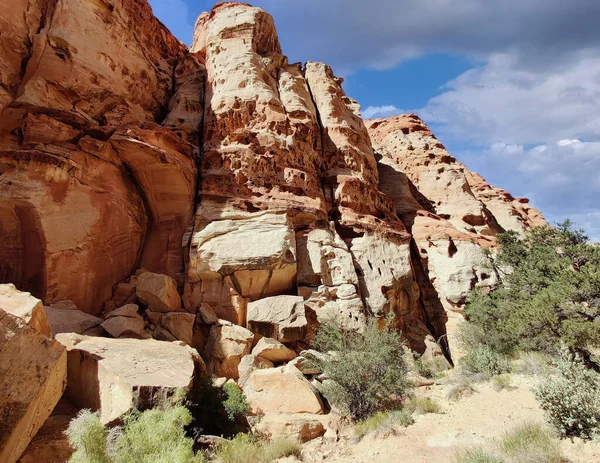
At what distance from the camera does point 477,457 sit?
5676 mm

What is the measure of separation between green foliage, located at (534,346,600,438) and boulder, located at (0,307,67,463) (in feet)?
29.1

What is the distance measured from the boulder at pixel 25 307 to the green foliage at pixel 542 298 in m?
12.7

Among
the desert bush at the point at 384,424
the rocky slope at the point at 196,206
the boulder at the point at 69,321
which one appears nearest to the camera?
the desert bush at the point at 384,424

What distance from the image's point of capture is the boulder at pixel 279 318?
534 inches

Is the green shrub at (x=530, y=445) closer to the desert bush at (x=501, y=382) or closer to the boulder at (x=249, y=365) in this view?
the desert bush at (x=501, y=382)

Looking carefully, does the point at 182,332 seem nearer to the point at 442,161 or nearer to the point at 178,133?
the point at 178,133

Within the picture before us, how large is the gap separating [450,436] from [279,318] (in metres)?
7.34

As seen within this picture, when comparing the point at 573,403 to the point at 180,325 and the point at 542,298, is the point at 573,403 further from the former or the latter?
the point at 180,325

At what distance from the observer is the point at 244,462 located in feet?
23.0

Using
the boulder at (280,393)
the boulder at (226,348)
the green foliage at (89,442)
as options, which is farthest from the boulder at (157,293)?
the green foliage at (89,442)

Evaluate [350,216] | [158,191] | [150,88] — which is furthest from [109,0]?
[350,216]

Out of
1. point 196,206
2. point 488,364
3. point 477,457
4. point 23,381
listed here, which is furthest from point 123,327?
point 488,364

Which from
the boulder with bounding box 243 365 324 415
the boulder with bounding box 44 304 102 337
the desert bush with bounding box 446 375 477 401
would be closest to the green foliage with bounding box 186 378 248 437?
the boulder with bounding box 243 365 324 415

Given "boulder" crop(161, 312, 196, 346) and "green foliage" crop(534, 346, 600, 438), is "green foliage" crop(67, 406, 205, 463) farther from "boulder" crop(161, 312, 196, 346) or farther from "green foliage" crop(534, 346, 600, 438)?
"green foliage" crop(534, 346, 600, 438)
